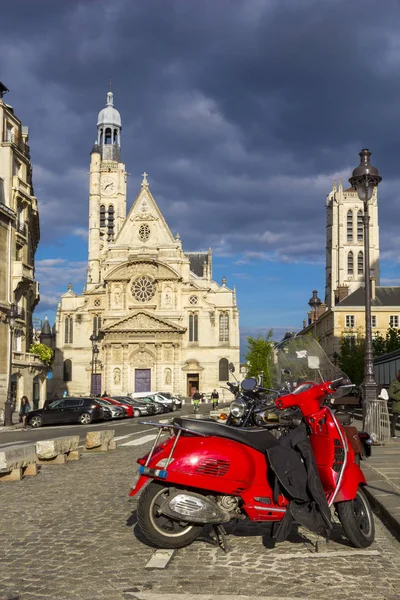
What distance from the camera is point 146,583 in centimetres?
457

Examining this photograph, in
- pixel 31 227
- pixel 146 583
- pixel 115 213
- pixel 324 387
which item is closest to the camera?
pixel 146 583

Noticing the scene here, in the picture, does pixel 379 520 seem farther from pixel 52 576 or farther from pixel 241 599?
pixel 52 576

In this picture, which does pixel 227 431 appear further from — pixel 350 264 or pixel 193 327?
pixel 350 264

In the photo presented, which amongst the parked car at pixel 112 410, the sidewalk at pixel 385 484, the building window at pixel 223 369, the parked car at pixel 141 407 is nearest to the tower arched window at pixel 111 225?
the building window at pixel 223 369

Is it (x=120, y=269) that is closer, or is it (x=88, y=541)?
(x=88, y=541)

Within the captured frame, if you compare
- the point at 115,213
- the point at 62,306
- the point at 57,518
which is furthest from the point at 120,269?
the point at 57,518

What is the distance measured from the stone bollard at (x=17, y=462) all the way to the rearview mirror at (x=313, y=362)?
492 cm

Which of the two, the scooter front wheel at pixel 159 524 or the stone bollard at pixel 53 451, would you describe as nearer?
the scooter front wheel at pixel 159 524

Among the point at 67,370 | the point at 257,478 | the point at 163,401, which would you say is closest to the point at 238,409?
the point at 257,478

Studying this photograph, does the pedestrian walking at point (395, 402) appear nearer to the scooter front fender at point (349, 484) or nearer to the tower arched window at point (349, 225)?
the scooter front fender at point (349, 484)

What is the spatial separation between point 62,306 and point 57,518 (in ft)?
206

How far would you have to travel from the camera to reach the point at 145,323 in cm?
6469

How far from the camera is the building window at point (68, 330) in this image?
6762 cm

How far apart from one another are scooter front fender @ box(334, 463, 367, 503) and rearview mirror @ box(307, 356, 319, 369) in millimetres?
3123
